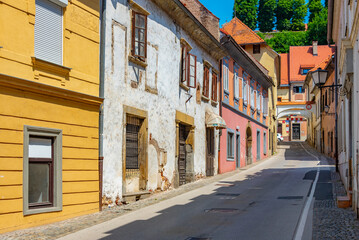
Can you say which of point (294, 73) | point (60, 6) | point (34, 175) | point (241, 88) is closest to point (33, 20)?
point (60, 6)

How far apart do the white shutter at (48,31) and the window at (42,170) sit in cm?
172

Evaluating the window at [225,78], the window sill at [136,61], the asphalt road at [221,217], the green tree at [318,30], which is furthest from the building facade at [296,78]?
the window sill at [136,61]

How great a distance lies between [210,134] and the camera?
81.9 ft

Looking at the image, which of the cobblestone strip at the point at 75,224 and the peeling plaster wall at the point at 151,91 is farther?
the peeling plaster wall at the point at 151,91

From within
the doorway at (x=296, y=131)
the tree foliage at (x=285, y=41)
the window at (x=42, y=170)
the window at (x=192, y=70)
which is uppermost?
the tree foliage at (x=285, y=41)

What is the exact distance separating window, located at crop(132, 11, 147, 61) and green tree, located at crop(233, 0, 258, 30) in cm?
7655

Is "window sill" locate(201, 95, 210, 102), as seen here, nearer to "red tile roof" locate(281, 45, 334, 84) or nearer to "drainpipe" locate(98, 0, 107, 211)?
"drainpipe" locate(98, 0, 107, 211)

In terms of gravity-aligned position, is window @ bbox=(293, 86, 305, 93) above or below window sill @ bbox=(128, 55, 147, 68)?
above

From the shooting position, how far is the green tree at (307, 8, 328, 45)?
8231 centimetres

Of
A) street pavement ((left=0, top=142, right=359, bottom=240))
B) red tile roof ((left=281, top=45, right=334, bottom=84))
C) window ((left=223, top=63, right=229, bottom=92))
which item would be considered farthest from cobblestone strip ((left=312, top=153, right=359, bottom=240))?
red tile roof ((left=281, top=45, right=334, bottom=84))

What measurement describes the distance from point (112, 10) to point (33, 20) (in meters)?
3.57

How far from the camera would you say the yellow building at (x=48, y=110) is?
9.95m

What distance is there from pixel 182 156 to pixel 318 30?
68.0 m

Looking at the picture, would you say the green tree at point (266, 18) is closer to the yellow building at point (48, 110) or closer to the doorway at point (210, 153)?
the doorway at point (210, 153)
